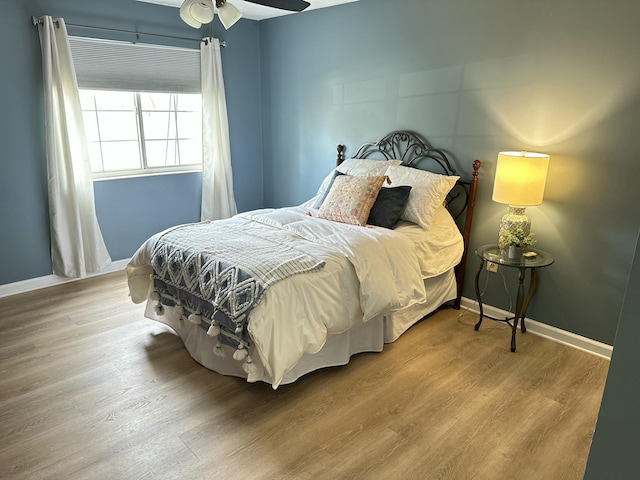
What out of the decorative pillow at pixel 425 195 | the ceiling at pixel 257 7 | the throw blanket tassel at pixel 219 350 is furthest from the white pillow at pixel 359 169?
the throw blanket tassel at pixel 219 350

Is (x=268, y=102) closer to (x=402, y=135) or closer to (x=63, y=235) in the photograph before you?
(x=402, y=135)

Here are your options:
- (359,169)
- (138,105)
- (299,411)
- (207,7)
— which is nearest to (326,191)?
(359,169)

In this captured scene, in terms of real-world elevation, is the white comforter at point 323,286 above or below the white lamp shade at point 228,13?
below

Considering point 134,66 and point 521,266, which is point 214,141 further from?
point 521,266

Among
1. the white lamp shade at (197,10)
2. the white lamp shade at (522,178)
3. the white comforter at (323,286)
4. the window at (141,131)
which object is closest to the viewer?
the white comforter at (323,286)

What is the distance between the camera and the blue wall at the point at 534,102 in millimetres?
2588

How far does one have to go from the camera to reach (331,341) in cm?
257

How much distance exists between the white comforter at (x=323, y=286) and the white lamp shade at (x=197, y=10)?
1.31 meters

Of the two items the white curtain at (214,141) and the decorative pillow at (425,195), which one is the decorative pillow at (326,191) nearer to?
the decorative pillow at (425,195)

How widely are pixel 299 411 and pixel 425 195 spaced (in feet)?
5.79

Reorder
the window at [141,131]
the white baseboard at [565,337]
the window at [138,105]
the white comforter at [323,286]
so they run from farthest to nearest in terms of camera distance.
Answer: the window at [141,131] < the window at [138,105] < the white baseboard at [565,337] < the white comforter at [323,286]

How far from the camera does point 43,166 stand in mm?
3650

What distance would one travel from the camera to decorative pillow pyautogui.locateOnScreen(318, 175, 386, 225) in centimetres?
314

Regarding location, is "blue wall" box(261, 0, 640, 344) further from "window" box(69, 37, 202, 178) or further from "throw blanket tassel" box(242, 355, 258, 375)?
"throw blanket tassel" box(242, 355, 258, 375)
